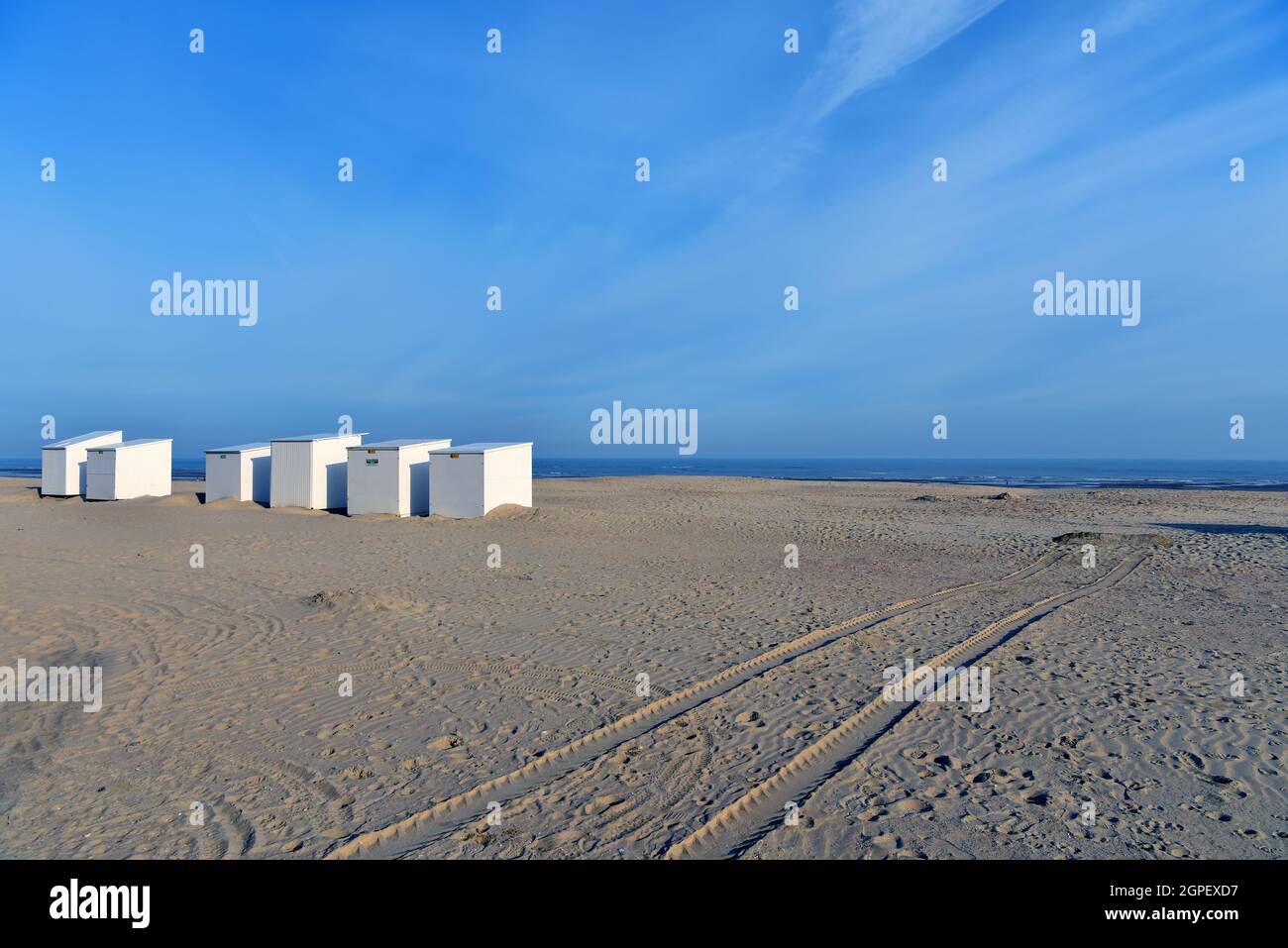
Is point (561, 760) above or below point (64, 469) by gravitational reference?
below

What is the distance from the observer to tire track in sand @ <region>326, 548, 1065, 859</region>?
4.54 m

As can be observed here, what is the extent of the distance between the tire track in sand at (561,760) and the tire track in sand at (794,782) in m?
1.29

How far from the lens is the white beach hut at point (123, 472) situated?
27.3 meters

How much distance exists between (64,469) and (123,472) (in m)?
2.92

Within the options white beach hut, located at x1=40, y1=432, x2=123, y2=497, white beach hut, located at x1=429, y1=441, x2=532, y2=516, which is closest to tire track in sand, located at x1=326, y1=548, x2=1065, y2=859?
white beach hut, located at x1=429, y1=441, x2=532, y2=516

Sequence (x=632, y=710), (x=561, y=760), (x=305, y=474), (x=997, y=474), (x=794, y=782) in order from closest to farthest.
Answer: (x=794, y=782), (x=561, y=760), (x=632, y=710), (x=305, y=474), (x=997, y=474)

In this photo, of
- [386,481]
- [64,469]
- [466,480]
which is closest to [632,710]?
[466,480]

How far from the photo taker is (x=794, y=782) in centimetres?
539

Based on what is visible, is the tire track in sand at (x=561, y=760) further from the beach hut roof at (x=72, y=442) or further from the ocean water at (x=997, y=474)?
the ocean water at (x=997, y=474)

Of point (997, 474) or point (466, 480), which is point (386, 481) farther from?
point (997, 474)
